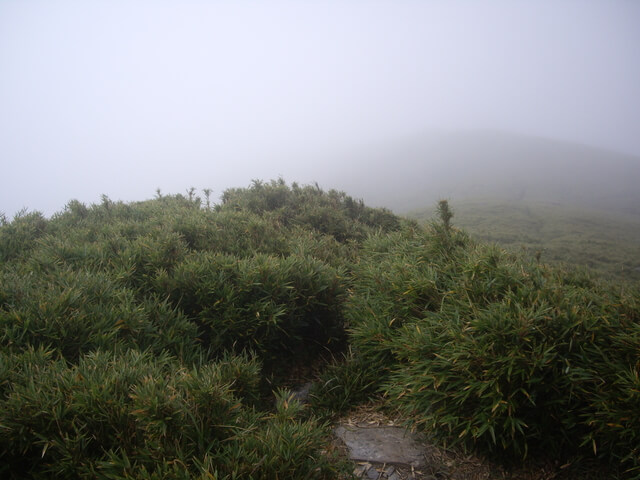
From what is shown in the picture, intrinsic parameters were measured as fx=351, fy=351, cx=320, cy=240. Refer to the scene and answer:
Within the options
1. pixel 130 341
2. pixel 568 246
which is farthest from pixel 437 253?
pixel 568 246

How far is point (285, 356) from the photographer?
16.5 feet

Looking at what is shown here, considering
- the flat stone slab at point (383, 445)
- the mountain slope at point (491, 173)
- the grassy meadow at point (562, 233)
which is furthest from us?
the mountain slope at point (491, 173)

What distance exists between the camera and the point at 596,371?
2.90 meters

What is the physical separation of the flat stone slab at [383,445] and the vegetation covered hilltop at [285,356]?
8.4 inches

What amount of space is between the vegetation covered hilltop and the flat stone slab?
21 cm

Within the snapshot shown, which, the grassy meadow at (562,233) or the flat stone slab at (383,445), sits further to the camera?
the grassy meadow at (562,233)

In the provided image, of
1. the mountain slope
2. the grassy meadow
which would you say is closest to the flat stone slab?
the grassy meadow

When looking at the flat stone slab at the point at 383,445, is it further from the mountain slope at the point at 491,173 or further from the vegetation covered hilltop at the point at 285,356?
the mountain slope at the point at 491,173

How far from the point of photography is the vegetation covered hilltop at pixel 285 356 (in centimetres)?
254

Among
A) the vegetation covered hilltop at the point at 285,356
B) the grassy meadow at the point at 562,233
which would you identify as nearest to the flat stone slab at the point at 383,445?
the vegetation covered hilltop at the point at 285,356

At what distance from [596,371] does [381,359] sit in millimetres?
2073

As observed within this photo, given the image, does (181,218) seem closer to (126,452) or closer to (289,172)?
(126,452)

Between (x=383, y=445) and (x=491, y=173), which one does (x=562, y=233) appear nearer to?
(x=383, y=445)

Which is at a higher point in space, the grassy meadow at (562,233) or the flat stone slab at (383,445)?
the flat stone slab at (383,445)
